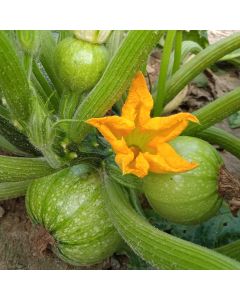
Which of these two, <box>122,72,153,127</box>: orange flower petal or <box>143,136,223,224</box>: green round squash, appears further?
<box>143,136,223,224</box>: green round squash

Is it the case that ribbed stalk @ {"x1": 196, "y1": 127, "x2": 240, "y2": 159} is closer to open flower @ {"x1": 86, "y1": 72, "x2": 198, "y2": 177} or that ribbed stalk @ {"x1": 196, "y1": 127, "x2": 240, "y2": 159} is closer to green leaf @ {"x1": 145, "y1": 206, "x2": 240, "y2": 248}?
green leaf @ {"x1": 145, "y1": 206, "x2": 240, "y2": 248}

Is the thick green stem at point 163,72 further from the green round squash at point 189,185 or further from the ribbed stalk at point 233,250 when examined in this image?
the ribbed stalk at point 233,250

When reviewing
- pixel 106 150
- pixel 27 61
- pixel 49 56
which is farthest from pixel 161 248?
pixel 49 56

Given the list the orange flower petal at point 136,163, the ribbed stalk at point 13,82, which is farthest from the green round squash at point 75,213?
the orange flower petal at point 136,163

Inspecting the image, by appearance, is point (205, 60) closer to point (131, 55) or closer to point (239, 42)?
point (239, 42)

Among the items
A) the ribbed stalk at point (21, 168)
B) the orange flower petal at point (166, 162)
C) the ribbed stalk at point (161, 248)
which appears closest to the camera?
the ribbed stalk at point (161, 248)

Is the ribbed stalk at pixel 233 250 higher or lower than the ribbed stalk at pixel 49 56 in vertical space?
lower

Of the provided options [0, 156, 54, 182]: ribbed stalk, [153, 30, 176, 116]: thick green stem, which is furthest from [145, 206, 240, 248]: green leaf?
[0, 156, 54, 182]: ribbed stalk

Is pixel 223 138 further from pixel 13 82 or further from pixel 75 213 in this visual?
pixel 13 82
